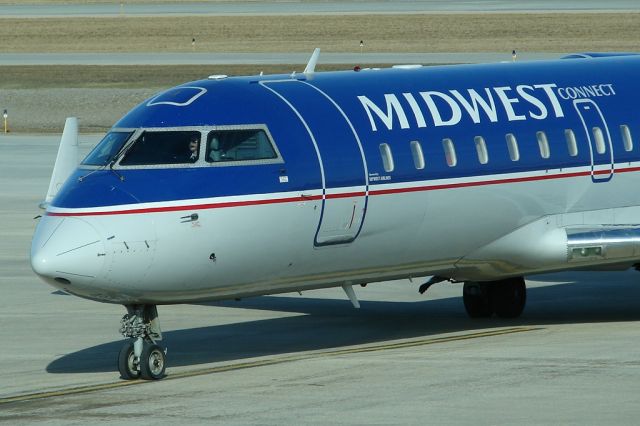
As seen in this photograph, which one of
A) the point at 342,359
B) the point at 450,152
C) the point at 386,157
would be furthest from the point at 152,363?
the point at 450,152

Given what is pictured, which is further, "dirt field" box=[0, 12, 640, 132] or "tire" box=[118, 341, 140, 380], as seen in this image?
"dirt field" box=[0, 12, 640, 132]

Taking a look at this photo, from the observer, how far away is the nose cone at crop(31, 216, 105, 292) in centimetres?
1814

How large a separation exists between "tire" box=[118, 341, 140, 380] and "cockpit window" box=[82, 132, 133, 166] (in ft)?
7.55

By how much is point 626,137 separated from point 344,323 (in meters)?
5.26

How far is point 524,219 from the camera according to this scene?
22750 mm

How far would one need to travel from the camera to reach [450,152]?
21906 mm

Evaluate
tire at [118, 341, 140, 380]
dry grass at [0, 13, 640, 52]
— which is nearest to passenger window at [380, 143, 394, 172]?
tire at [118, 341, 140, 380]

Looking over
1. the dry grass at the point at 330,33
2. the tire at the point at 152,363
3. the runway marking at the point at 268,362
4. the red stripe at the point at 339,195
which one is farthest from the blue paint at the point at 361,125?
the dry grass at the point at 330,33

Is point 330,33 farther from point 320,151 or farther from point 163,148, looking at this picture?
point 163,148

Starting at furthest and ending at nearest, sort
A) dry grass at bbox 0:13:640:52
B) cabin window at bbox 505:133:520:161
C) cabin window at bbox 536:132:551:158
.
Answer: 1. dry grass at bbox 0:13:640:52
2. cabin window at bbox 536:132:551:158
3. cabin window at bbox 505:133:520:161

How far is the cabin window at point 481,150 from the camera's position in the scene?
2222 centimetres

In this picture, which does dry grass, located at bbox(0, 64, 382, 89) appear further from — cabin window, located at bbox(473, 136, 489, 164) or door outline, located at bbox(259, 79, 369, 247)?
door outline, located at bbox(259, 79, 369, 247)

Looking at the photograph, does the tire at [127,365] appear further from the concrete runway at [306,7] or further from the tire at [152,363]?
the concrete runway at [306,7]

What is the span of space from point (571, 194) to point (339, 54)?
205 ft
